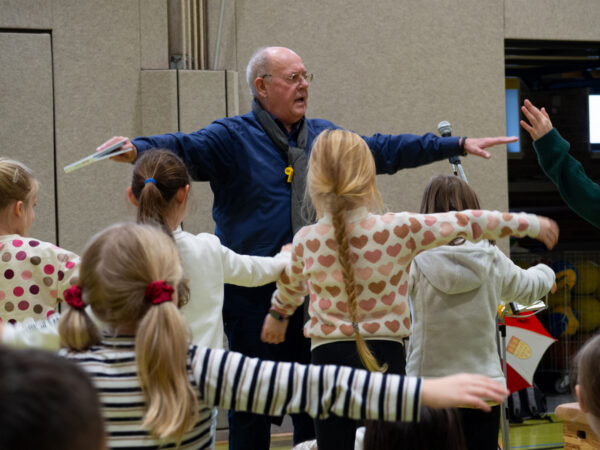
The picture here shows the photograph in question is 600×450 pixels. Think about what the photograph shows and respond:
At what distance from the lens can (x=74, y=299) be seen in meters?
1.60

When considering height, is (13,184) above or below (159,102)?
below

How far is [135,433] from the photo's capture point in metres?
1.49

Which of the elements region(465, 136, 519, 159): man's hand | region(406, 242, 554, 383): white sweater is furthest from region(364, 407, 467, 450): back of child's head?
region(465, 136, 519, 159): man's hand

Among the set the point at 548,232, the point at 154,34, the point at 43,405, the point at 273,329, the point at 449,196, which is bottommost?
the point at 273,329

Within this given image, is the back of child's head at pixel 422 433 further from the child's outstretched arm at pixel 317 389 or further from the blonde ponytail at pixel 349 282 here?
the blonde ponytail at pixel 349 282

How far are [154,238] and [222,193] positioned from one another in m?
1.57

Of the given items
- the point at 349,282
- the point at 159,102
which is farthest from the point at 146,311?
the point at 159,102

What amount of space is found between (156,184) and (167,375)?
3.36ft

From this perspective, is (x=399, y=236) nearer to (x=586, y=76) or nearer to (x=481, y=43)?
(x=481, y=43)

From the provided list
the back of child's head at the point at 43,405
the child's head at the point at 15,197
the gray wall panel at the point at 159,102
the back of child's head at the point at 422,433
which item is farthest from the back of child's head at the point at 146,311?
the gray wall panel at the point at 159,102

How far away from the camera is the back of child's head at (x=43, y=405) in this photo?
2.49 ft

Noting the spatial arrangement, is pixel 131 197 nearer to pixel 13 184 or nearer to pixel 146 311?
pixel 13 184

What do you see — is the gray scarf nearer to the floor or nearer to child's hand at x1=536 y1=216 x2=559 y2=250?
child's hand at x1=536 y1=216 x2=559 y2=250

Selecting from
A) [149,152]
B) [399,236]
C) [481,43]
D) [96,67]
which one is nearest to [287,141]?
[149,152]
